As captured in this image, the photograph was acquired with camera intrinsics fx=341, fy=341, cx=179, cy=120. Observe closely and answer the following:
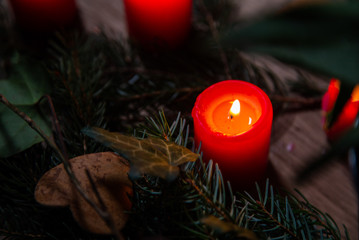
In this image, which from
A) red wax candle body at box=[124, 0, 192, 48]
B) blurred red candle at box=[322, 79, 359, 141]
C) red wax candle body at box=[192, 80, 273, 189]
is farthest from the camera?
red wax candle body at box=[124, 0, 192, 48]

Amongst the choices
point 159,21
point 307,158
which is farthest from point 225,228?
point 159,21

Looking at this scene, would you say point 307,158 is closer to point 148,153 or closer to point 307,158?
point 307,158

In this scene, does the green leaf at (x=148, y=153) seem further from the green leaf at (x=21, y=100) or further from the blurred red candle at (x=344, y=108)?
the blurred red candle at (x=344, y=108)

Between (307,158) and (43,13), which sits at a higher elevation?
(43,13)

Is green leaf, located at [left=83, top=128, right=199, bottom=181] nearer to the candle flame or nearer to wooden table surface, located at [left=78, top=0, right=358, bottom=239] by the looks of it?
the candle flame

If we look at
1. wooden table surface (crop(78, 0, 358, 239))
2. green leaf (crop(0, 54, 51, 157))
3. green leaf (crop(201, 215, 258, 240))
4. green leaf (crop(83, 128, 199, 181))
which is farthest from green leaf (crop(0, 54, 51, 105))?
wooden table surface (crop(78, 0, 358, 239))

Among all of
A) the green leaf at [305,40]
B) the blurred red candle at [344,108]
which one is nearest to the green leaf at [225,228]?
the green leaf at [305,40]
